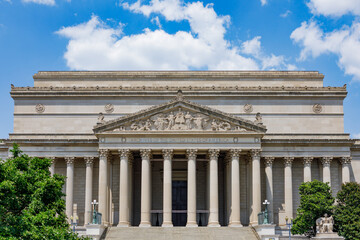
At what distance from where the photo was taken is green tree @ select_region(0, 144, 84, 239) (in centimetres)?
4644

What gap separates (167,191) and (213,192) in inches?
230

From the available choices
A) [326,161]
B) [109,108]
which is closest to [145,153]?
[109,108]

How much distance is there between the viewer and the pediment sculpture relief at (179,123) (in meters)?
75.5

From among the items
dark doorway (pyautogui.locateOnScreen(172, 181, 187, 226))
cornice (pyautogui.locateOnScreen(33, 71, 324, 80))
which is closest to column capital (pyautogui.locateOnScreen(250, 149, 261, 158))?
dark doorway (pyautogui.locateOnScreen(172, 181, 187, 226))

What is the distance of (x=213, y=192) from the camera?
74750 mm

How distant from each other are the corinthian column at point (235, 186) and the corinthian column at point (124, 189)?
43.4ft

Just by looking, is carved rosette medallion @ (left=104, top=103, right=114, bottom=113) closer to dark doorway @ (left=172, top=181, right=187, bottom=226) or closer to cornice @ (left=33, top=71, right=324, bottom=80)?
cornice @ (left=33, top=71, right=324, bottom=80)

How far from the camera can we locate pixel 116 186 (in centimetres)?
8094

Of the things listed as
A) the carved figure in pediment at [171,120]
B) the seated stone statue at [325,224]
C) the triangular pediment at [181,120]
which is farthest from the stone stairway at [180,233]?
the carved figure in pediment at [171,120]

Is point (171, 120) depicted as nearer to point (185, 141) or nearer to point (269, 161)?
point (185, 141)

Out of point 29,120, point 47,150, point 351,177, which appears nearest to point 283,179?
point 351,177

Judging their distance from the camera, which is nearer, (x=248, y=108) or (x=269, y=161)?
(x=269, y=161)

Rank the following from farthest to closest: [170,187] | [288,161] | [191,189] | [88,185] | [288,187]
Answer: [288,161], [288,187], [88,185], [191,189], [170,187]

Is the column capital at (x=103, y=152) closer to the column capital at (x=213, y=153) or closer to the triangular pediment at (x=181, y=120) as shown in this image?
the triangular pediment at (x=181, y=120)
